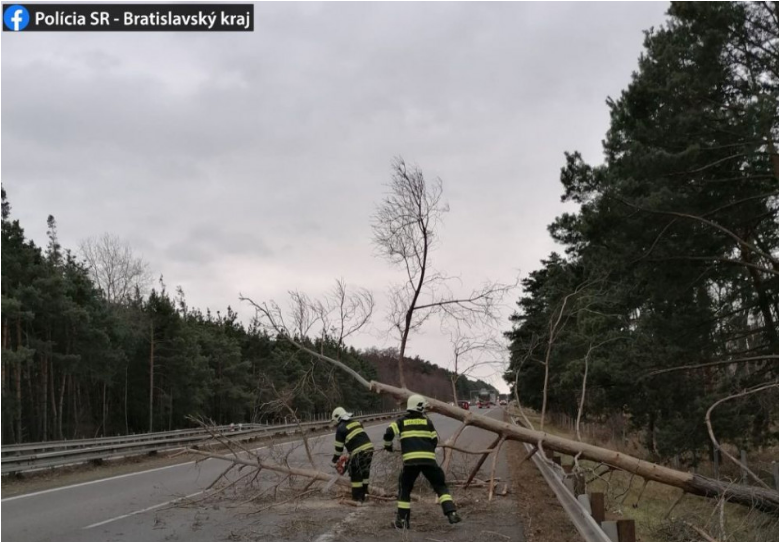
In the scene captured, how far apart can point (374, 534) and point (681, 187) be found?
11.2 m

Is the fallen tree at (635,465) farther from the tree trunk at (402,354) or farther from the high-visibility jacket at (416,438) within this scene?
the high-visibility jacket at (416,438)

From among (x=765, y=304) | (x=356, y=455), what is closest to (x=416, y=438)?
→ (x=356, y=455)

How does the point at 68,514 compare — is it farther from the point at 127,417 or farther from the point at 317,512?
the point at 127,417

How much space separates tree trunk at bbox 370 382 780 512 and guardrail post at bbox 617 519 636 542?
12.3ft

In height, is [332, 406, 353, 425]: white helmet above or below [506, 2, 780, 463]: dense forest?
below

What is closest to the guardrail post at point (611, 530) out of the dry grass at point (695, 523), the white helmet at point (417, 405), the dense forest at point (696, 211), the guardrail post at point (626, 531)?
the guardrail post at point (626, 531)

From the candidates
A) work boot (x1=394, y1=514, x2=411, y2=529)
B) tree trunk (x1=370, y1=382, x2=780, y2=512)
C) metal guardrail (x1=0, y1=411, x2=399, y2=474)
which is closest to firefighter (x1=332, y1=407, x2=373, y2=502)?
metal guardrail (x1=0, y1=411, x2=399, y2=474)

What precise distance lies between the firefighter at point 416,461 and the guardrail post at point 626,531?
304 centimetres

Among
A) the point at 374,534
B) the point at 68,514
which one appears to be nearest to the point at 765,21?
the point at 374,534

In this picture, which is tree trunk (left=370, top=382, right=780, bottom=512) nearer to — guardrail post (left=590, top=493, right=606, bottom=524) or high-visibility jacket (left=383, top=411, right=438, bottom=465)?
high-visibility jacket (left=383, top=411, right=438, bottom=465)

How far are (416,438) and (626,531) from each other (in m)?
3.42

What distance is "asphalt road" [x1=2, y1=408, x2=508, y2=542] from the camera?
7.89 metres

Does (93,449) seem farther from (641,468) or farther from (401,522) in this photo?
(641,468)

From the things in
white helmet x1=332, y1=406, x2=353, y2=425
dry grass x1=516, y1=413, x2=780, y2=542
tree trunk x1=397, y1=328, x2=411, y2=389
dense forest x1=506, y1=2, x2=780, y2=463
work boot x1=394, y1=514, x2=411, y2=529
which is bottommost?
dry grass x1=516, y1=413, x2=780, y2=542
